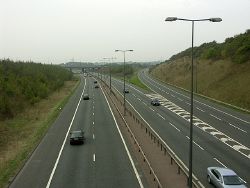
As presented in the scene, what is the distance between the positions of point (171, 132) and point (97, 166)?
15880mm

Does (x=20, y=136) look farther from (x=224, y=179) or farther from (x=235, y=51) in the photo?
(x=235, y=51)

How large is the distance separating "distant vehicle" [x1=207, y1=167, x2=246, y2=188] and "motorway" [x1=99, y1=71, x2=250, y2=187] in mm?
1054

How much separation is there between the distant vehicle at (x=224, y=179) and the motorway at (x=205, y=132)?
1.05 metres

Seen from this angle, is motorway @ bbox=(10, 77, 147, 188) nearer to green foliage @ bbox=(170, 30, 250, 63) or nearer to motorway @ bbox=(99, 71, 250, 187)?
motorway @ bbox=(99, 71, 250, 187)

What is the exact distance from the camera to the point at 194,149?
38656 millimetres

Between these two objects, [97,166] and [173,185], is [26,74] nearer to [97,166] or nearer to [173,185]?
[97,166]

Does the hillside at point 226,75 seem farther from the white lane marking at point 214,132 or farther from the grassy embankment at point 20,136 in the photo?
the grassy embankment at point 20,136

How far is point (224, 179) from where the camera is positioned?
25.6 meters

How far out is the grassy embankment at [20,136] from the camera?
109 ft

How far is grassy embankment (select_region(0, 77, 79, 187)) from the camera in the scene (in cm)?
3325

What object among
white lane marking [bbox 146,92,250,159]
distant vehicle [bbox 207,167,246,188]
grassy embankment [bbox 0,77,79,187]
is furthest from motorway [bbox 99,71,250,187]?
grassy embankment [bbox 0,77,79,187]

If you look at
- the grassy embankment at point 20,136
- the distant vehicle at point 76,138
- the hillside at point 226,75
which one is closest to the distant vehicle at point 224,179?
the grassy embankment at point 20,136

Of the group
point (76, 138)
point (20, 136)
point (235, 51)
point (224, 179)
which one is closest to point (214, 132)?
point (76, 138)

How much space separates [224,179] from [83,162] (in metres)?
12.9
